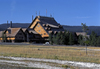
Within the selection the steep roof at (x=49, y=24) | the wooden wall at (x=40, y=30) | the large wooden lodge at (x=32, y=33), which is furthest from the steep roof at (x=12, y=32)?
the steep roof at (x=49, y=24)

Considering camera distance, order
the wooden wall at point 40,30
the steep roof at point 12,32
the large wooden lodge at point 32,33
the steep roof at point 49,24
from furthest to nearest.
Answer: the steep roof at point 49,24, the wooden wall at point 40,30, the large wooden lodge at point 32,33, the steep roof at point 12,32

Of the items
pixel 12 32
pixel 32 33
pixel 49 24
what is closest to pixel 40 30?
pixel 32 33

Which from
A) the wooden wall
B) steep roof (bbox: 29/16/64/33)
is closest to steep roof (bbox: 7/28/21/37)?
the wooden wall

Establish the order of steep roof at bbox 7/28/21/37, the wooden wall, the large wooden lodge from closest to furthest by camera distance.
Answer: steep roof at bbox 7/28/21/37
the large wooden lodge
the wooden wall

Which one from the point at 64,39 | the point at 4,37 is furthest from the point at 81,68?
the point at 4,37

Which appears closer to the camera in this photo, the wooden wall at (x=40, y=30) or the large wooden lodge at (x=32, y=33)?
the large wooden lodge at (x=32, y=33)

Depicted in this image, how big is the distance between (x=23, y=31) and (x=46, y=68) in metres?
91.3

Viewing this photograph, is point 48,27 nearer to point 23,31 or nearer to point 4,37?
point 23,31

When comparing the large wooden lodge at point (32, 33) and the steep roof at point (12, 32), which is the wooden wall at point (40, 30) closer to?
the large wooden lodge at point (32, 33)

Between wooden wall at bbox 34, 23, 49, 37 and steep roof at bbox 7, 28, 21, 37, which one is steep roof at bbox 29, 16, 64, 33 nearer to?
wooden wall at bbox 34, 23, 49, 37

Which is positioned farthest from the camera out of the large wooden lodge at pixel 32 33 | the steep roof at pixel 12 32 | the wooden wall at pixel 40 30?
the wooden wall at pixel 40 30

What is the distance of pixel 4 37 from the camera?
→ 336 feet

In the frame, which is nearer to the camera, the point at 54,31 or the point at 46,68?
the point at 46,68

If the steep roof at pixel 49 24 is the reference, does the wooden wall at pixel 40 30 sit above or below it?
below
